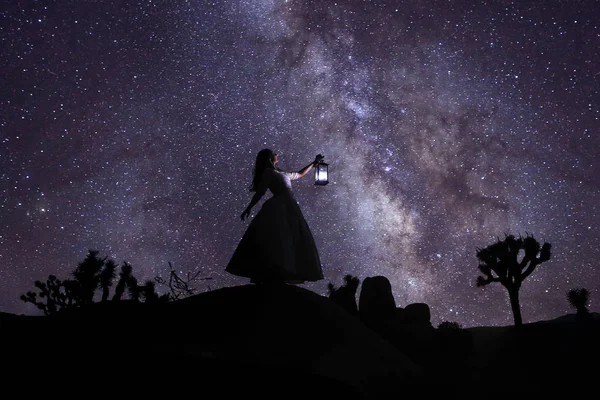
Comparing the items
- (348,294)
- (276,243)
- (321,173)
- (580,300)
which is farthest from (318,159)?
(580,300)

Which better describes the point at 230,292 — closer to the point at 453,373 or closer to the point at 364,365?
the point at 364,365

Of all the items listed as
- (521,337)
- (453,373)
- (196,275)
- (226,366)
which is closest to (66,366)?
(226,366)

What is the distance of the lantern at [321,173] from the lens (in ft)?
23.0

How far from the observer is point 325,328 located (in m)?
7.00

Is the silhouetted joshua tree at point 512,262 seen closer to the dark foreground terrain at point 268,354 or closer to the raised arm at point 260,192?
the dark foreground terrain at point 268,354

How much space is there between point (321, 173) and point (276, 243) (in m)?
1.57

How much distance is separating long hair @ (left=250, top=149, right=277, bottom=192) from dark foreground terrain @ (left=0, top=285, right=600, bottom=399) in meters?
1.97

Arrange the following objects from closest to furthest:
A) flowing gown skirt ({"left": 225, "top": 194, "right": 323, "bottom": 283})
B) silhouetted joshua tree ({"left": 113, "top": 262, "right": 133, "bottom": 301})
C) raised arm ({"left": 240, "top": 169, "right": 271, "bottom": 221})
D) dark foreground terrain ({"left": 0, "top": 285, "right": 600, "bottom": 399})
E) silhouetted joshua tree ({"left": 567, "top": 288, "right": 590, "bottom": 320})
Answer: dark foreground terrain ({"left": 0, "top": 285, "right": 600, "bottom": 399}) < flowing gown skirt ({"left": 225, "top": 194, "right": 323, "bottom": 283}) < raised arm ({"left": 240, "top": 169, "right": 271, "bottom": 221}) < silhouetted joshua tree ({"left": 113, "top": 262, "right": 133, "bottom": 301}) < silhouetted joshua tree ({"left": 567, "top": 288, "right": 590, "bottom": 320})

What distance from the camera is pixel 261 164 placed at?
7398mm

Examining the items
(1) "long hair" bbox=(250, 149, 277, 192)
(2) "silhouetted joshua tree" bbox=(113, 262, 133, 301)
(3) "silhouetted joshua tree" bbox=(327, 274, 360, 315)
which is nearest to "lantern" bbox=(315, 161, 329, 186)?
(1) "long hair" bbox=(250, 149, 277, 192)

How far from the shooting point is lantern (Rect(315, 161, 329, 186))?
23.0 feet

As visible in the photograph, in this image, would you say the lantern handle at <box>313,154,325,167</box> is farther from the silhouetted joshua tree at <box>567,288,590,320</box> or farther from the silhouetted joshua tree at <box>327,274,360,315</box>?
the silhouetted joshua tree at <box>567,288,590,320</box>

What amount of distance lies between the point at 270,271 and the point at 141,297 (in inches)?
380

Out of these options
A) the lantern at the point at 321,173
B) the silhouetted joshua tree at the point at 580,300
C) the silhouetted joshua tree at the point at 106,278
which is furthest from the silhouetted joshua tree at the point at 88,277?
the silhouetted joshua tree at the point at 580,300
